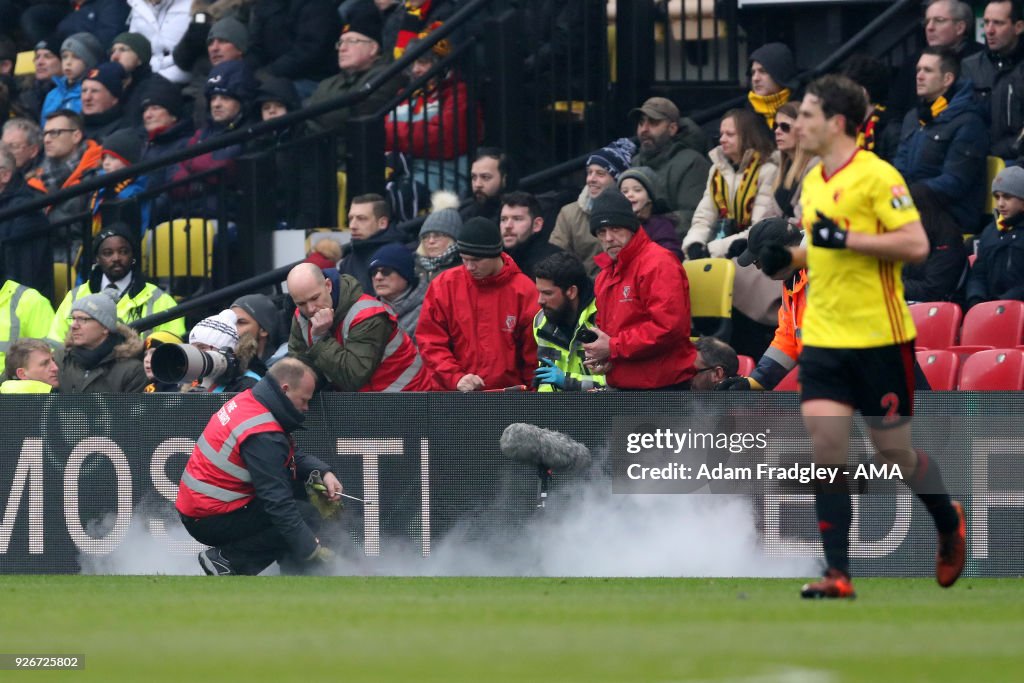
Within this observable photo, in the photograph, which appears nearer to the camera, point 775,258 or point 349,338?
point 775,258

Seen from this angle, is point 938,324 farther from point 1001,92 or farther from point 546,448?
point 546,448

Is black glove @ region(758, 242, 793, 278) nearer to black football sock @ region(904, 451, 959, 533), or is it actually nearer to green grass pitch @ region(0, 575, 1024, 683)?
black football sock @ region(904, 451, 959, 533)

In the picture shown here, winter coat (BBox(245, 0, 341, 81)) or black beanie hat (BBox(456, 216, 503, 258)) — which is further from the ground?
winter coat (BBox(245, 0, 341, 81))

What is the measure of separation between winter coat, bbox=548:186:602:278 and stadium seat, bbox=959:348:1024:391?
265 centimetres

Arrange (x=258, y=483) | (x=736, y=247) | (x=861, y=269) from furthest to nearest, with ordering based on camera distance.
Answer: (x=736, y=247) → (x=258, y=483) → (x=861, y=269)

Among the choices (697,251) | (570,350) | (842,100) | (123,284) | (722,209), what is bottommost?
(570,350)

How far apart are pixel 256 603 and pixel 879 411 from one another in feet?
8.74

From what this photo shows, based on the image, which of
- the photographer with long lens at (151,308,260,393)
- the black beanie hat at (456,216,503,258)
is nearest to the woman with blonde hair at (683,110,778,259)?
the black beanie hat at (456,216,503,258)

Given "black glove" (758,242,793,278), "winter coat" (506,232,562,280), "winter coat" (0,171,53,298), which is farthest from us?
"winter coat" (0,171,53,298)

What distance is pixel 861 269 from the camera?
729cm

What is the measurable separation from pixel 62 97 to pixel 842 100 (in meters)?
11.2

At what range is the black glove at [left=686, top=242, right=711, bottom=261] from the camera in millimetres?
11883

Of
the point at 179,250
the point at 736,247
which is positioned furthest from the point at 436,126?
the point at 736,247

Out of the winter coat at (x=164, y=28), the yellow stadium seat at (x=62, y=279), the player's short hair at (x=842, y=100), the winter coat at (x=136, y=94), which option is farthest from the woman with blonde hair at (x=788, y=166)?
the winter coat at (x=164, y=28)
